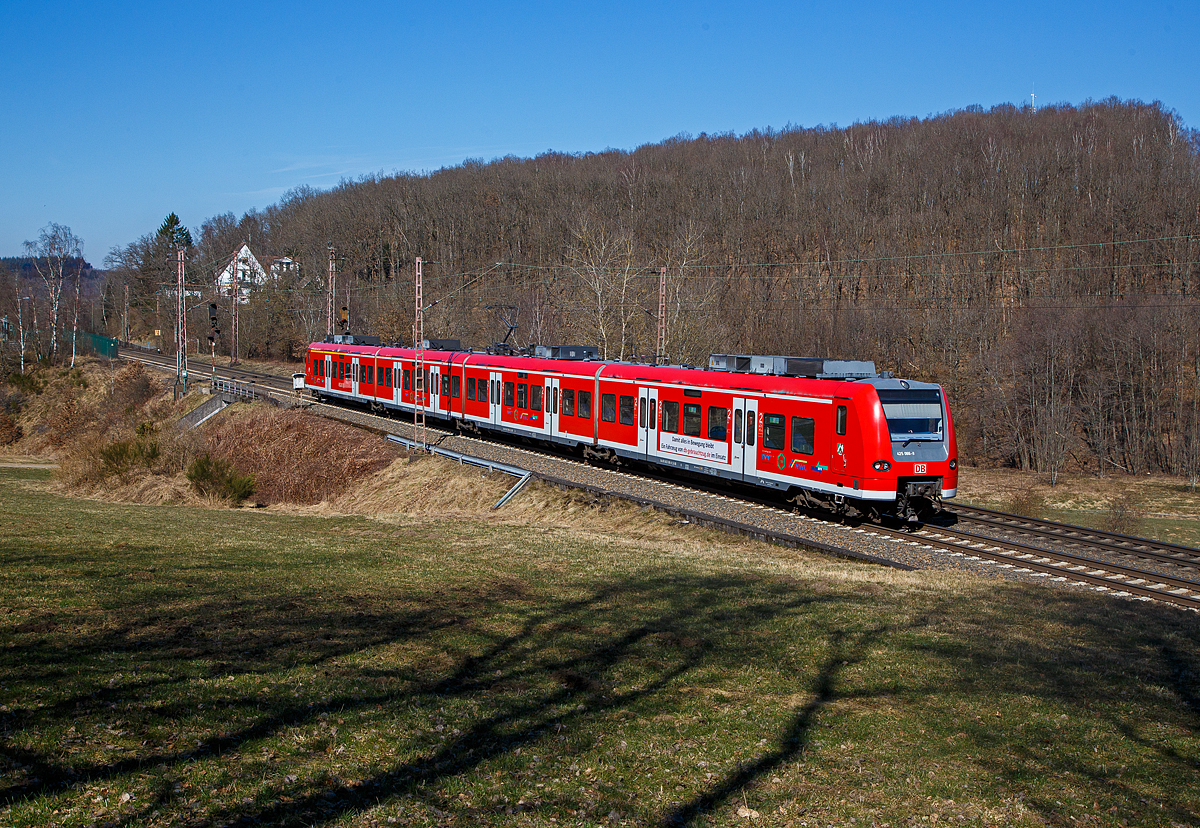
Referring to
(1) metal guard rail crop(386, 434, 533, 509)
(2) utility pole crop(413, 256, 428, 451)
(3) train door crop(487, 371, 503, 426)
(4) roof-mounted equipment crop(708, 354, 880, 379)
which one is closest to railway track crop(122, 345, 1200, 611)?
(1) metal guard rail crop(386, 434, 533, 509)

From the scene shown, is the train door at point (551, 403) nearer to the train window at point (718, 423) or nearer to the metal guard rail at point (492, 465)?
the metal guard rail at point (492, 465)

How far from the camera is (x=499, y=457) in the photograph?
30078 millimetres

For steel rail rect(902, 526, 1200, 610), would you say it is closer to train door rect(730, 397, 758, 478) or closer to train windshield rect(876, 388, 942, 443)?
train windshield rect(876, 388, 942, 443)

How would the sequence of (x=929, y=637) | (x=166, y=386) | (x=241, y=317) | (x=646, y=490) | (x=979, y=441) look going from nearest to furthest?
(x=929, y=637) < (x=646, y=490) < (x=979, y=441) < (x=166, y=386) < (x=241, y=317)

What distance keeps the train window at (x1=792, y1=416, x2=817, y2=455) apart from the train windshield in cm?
180

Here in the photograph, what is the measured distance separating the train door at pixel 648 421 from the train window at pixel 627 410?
293 millimetres

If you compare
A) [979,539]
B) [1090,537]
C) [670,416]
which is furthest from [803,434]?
[1090,537]

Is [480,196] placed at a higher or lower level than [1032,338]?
higher

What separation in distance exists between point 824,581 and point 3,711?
1136 cm

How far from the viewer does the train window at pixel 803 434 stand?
66.2 feet

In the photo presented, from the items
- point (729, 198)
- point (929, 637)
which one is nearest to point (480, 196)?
point (729, 198)

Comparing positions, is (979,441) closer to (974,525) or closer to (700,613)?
(974,525)

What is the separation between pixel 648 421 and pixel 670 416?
3.69 feet

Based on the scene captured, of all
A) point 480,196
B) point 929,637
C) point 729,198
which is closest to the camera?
point 929,637
